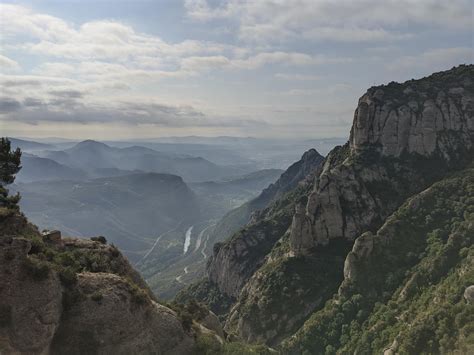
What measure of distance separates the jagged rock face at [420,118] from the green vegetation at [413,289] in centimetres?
2225

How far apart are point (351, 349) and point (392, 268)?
23.8 meters

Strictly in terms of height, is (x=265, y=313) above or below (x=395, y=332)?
below

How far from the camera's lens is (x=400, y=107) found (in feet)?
450

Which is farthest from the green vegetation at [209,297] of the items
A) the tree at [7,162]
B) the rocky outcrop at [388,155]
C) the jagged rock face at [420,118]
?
the tree at [7,162]

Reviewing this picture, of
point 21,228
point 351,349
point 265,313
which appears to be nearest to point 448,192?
point 351,349

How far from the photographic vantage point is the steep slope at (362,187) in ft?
344

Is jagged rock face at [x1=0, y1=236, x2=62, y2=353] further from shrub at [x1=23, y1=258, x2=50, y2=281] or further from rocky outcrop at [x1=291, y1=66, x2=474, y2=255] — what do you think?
rocky outcrop at [x1=291, y1=66, x2=474, y2=255]

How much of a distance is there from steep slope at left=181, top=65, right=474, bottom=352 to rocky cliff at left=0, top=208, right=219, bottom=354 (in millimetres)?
55432

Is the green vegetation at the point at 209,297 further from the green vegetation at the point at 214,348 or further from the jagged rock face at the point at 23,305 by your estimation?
the jagged rock face at the point at 23,305

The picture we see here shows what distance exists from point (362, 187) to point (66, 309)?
325 ft

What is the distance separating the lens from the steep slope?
344ft

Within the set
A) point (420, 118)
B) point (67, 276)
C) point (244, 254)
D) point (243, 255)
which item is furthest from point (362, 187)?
point (67, 276)

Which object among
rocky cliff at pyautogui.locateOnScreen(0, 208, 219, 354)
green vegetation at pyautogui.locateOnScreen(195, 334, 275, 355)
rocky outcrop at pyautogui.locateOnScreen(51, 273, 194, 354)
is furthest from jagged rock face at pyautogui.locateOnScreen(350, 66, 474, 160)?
rocky cliff at pyautogui.locateOnScreen(0, 208, 219, 354)

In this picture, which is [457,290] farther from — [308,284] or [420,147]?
[420,147]
